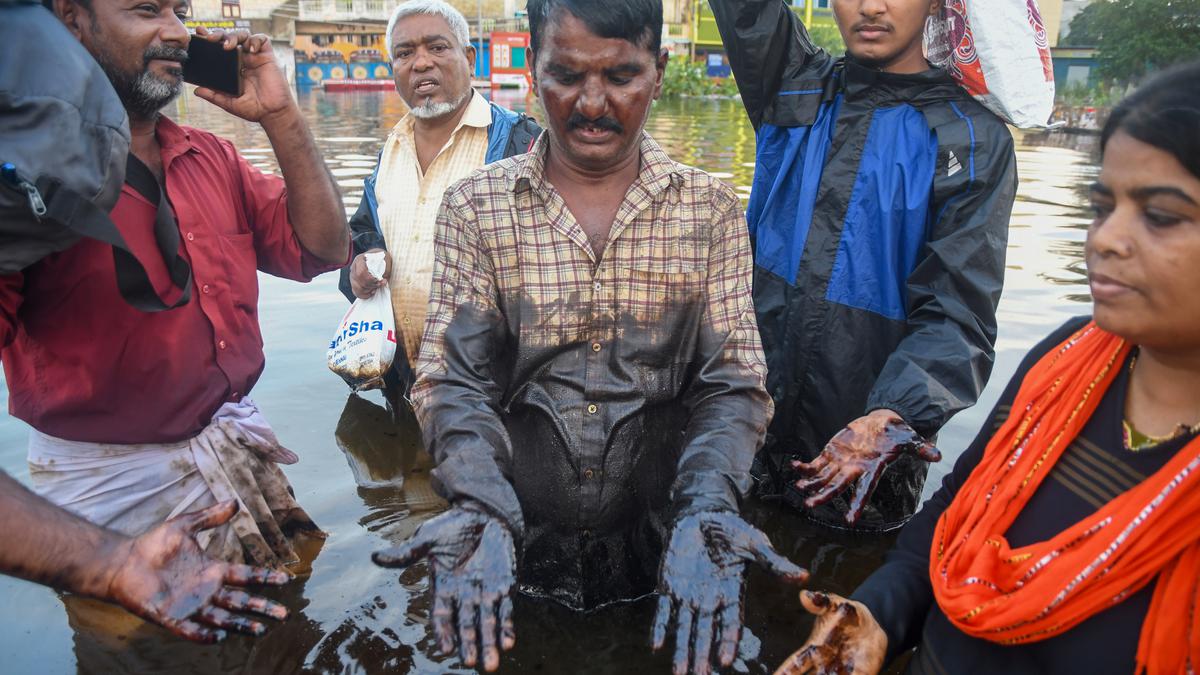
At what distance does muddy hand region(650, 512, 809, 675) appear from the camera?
162 centimetres

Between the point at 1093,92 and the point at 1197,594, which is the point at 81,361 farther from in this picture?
the point at 1093,92

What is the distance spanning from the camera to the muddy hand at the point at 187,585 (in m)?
1.61

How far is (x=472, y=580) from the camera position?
5.56 feet

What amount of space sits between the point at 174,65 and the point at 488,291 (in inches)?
47.4

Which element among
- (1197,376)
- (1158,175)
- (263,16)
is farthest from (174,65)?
(263,16)

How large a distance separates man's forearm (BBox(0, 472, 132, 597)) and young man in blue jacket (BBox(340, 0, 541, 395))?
2234 mm

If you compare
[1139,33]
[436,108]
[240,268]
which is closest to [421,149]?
[436,108]

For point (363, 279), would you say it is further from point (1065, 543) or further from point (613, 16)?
point (1065, 543)

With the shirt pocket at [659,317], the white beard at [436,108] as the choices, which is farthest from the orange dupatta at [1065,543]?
the white beard at [436,108]

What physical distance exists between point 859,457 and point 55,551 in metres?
1.85

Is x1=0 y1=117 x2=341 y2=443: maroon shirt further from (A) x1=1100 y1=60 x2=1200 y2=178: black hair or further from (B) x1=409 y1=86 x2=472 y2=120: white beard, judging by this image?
(A) x1=1100 y1=60 x2=1200 y2=178: black hair

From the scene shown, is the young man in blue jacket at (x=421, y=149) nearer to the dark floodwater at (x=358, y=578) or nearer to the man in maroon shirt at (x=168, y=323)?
the dark floodwater at (x=358, y=578)

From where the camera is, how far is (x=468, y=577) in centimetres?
170

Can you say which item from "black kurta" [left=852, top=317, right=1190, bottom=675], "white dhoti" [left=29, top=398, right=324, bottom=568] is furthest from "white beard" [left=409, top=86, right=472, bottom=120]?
"black kurta" [left=852, top=317, right=1190, bottom=675]
